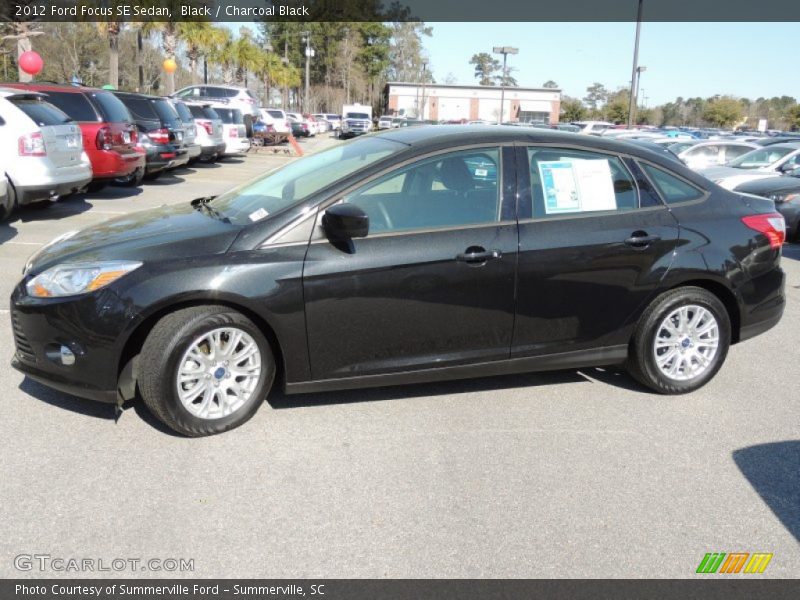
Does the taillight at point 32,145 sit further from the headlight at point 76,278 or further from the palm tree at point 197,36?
the palm tree at point 197,36

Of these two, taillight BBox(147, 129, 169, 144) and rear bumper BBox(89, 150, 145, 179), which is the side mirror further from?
taillight BBox(147, 129, 169, 144)

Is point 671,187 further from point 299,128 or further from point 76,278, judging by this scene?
point 299,128

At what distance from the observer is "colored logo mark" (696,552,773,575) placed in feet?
9.70

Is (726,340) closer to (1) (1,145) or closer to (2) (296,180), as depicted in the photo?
(2) (296,180)

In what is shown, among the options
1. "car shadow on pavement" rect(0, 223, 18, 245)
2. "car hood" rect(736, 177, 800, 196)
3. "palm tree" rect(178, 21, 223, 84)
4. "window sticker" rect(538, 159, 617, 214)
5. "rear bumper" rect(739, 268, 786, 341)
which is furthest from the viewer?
"palm tree" rect(178, 21, 223, 84)

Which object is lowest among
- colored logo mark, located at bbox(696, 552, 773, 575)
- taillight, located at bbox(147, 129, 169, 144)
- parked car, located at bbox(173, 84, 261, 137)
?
colored logo mark, located at bbox(696, 552, 773, 575)

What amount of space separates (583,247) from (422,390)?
1.37 m

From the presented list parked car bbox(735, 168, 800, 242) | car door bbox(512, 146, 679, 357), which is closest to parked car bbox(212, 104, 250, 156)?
parked car bbox(735, 168, 800, 242)

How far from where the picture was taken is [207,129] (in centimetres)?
1948

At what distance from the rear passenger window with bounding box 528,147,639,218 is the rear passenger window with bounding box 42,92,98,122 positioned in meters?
10.0

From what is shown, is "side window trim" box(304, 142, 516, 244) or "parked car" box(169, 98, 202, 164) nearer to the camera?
"side window trim" box(304, 142, 516, 244)

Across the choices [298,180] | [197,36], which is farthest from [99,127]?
[197,36]

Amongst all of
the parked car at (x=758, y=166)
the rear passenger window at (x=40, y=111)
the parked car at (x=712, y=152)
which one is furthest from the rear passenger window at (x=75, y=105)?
the parked car at (x=712, y=152)

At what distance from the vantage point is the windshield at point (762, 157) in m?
15.4
